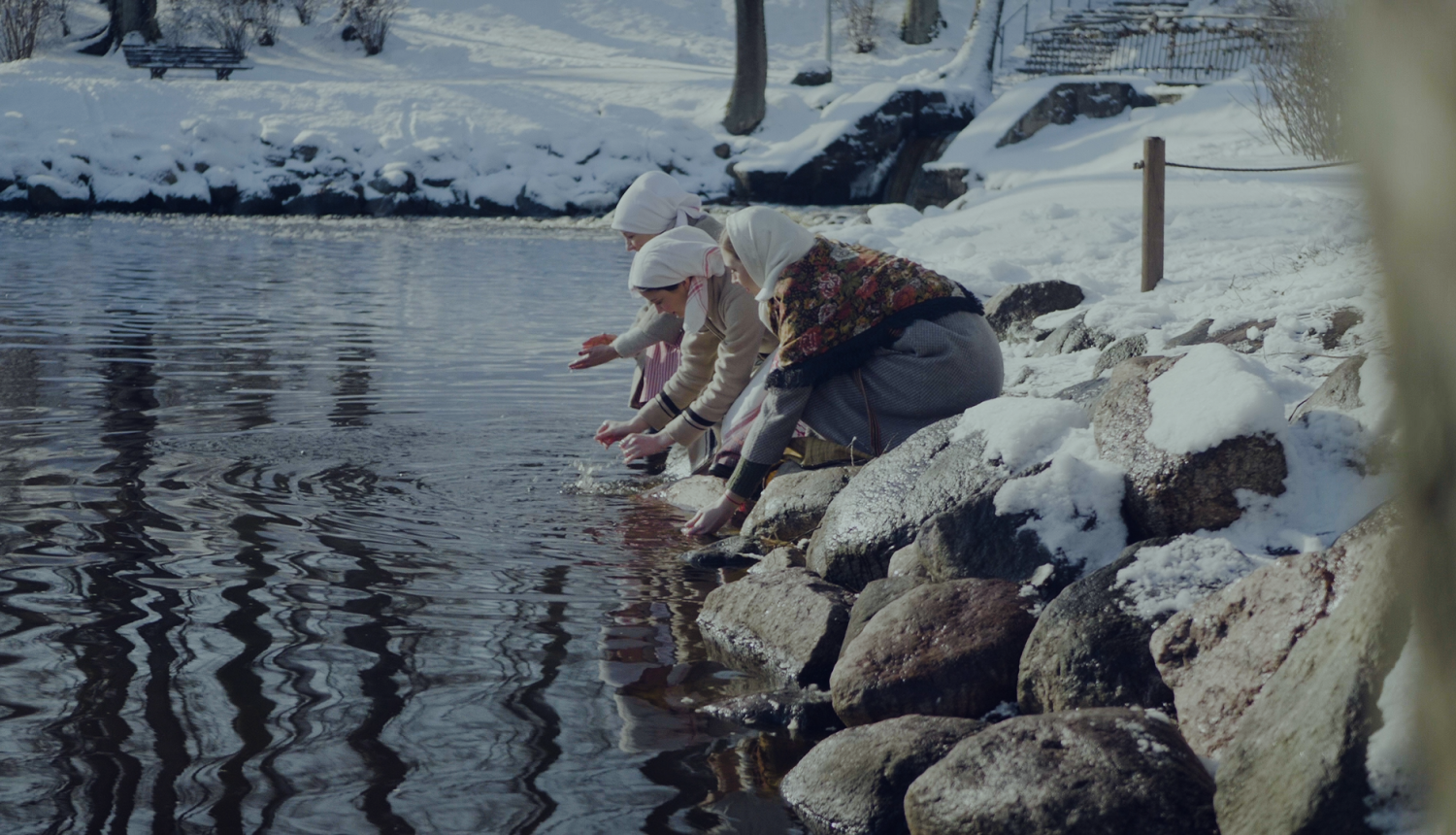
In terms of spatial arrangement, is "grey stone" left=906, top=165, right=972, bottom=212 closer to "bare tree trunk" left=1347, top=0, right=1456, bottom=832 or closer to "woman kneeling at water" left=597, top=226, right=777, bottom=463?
"woman kneeling at water" left=597, top=226, right=777, bottom=463

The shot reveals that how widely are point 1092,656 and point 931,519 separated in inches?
33.8

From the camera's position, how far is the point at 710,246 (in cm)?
555

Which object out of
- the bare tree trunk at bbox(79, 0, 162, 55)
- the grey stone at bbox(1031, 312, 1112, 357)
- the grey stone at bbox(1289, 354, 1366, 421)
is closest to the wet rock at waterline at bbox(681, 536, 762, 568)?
the grey stone at bbox(1289, 354, 1366, 421)

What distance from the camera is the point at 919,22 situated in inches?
1310

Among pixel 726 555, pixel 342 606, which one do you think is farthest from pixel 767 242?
pixel 342 606

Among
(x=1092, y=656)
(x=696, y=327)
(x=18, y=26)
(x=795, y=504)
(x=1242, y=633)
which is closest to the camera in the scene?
(x=1242, y=633)

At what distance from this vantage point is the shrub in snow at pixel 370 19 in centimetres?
3091

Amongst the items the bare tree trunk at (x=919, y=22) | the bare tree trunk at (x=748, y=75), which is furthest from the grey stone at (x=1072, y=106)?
the bare tree trunk at (x=919, y=22)

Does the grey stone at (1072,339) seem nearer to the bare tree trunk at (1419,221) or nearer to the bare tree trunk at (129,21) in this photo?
the bare tree trunk at (1419,221)

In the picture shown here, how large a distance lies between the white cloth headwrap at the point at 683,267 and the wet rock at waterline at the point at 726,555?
41.4 inches

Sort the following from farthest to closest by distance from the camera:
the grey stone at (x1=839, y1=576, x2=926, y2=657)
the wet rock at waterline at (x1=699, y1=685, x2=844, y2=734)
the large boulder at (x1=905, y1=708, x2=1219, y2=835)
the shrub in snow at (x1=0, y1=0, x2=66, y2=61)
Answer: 1. the shrub in snow at (x1=0, y1=0, x2=66, y2=61)
2. the grey stone at (x1=839, y1=576, x2=926, y2=657)
3. the wet rock at waterline at (x1=699, y1=685, x2=844, y2=734)
4. the large boulder at (x1=905, y1=708, x2=1219, y2=835)

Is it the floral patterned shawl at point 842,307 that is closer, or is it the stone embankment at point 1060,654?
the stone embankment at point 1060,654

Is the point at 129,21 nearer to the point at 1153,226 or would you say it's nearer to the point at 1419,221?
the point at 1153,226

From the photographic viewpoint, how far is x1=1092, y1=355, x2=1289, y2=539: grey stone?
3.31 meters
